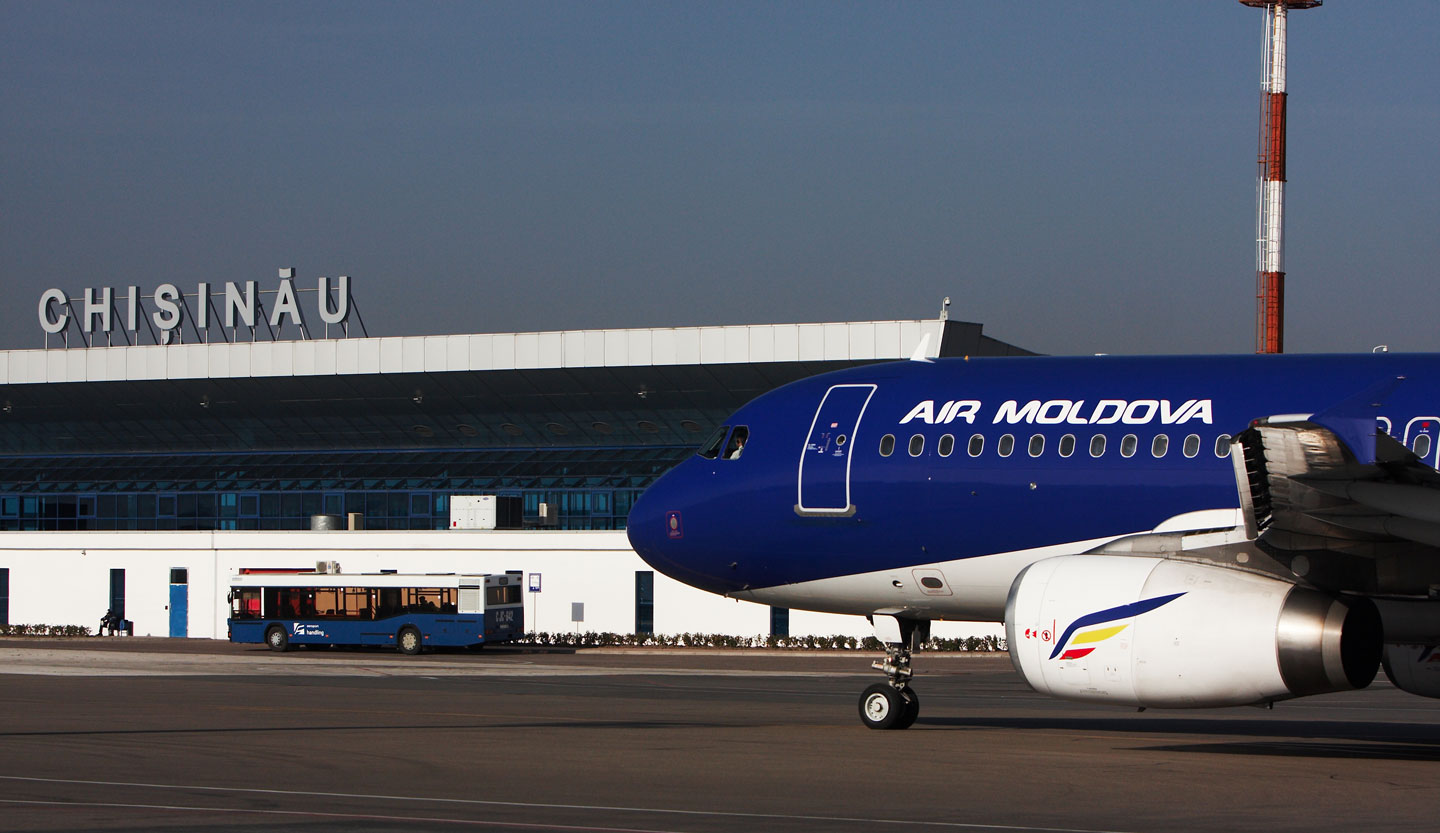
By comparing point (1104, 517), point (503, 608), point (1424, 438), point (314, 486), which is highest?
point (1424, 438)

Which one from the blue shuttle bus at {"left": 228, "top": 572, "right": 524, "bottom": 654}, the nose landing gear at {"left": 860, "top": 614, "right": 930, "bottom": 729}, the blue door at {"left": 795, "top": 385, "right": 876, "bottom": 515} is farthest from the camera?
the blue shuttle bus at {"left": 228, "top": 572, "right": 524, "bottom": 654}

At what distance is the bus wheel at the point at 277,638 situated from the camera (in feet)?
181

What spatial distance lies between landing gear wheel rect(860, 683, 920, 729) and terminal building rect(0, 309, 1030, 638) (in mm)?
32416

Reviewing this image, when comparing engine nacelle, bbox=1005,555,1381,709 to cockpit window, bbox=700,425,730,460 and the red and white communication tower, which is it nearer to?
cockpit window, bbox=700,425,730,460

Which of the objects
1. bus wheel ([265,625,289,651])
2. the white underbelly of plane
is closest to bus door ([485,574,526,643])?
bus wheel ([265,625,289,651])

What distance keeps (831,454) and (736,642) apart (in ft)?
Answer: 113

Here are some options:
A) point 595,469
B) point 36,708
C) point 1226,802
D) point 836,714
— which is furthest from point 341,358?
point 1226,802

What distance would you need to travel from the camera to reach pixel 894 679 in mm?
21062

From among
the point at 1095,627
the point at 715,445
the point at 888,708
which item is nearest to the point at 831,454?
the point at 715,445

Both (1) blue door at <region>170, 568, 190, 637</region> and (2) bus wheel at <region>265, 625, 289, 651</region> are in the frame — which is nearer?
(2) bus wheel at <region>265, 625, 289, 651</region>

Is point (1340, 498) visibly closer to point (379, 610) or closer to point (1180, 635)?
point (1180, 635)

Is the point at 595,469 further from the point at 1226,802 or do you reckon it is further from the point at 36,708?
the point at 1226,802

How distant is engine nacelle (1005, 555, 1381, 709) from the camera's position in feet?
53.1

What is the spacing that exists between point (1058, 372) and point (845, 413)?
2.66m
